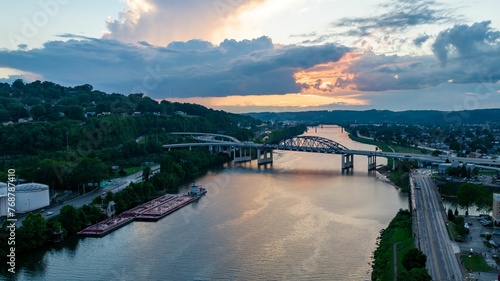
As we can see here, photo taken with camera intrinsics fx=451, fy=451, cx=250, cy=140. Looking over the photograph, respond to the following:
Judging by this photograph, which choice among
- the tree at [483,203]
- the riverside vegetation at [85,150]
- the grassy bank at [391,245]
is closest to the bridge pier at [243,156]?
the riverside vegetation at [85,150]

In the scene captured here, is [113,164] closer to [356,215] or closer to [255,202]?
[255,202]

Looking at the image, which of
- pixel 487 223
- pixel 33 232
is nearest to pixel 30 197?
pixel 33 232

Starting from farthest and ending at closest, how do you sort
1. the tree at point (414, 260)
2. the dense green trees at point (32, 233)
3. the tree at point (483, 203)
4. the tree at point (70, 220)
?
the tree at point (483, 203) → the tree at point (70, 220) → the dense green trees at point (32, 233) → the tree at point (414, 260)

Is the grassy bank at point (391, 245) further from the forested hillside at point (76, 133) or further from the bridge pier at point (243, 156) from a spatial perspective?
the bridge pier at point (243, 156)

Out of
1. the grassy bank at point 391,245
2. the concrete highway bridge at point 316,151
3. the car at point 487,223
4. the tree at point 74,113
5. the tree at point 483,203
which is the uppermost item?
the tree at point 74,113

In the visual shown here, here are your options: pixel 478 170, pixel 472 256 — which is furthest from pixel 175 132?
pixel 472 256

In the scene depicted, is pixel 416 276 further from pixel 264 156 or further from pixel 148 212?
pixel 264 156
